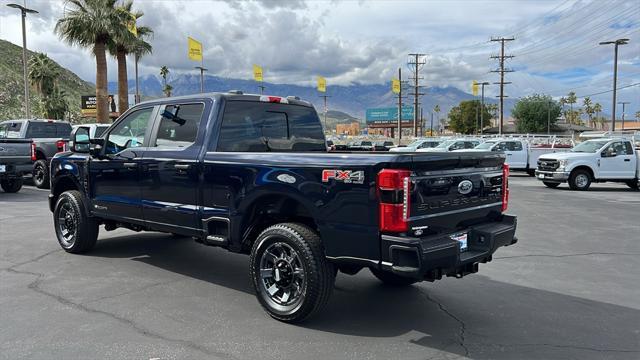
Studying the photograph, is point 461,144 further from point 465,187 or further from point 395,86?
point 395,86

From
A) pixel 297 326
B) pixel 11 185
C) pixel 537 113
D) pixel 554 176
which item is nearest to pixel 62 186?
pixel 297 326

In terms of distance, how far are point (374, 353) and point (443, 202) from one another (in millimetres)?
1346

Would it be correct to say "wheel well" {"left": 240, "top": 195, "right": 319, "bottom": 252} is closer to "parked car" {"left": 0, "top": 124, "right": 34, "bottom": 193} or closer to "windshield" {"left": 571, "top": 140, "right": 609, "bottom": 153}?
"parked car" {"left": 0, "top": 124, "right": 34, "bottom": 193}

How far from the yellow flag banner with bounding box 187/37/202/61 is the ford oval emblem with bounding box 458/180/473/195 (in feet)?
87.0

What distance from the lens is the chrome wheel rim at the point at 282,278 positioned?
4.57m

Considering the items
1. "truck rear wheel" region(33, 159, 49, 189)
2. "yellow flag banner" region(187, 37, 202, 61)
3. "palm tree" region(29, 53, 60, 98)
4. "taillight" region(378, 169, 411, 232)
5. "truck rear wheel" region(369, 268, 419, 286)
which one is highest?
"palm tree" region(29, 53, 60, 98)

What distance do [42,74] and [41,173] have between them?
203 ft

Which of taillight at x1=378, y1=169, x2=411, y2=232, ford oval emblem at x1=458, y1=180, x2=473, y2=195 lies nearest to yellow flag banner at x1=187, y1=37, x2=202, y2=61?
ford oval emblem at x1=458, y1=180, x2=473, y2=195

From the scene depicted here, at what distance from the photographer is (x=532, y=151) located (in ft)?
82.9

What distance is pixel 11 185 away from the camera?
15.0 metres

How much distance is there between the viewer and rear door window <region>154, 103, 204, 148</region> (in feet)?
18.4

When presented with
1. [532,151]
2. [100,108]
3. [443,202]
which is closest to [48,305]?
[443,202]

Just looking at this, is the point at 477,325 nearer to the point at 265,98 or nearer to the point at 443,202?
the point at 443,202

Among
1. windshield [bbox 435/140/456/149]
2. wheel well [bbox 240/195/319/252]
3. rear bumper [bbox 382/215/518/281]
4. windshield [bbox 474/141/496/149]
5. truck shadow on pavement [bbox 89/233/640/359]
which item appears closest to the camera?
rear bumper [bbox 382/215/518/281]
